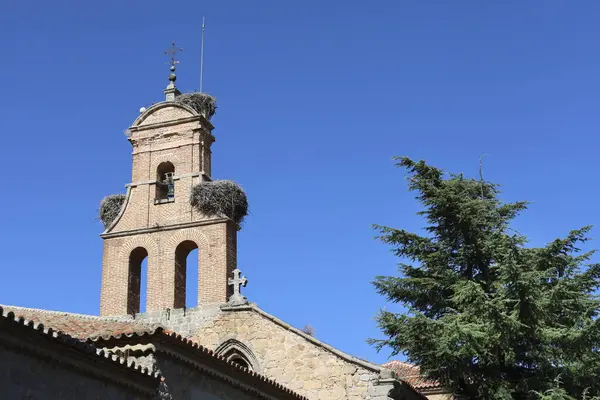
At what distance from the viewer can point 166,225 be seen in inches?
816

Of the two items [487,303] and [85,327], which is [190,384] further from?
[487,303]

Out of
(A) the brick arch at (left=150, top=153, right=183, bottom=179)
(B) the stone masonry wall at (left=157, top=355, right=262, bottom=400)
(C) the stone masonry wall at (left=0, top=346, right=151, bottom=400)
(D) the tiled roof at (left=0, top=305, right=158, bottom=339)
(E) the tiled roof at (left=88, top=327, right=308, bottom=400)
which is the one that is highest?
(A) the brick arch at (left=150, top=153, right=183, bottom=179)

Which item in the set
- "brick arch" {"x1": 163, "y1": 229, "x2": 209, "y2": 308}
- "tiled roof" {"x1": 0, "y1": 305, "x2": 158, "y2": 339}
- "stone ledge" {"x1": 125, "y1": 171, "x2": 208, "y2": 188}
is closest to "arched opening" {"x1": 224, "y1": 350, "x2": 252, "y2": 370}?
"brick arch" {"x1": 163, "y1": 229, "x2": 209, "y2": 308}

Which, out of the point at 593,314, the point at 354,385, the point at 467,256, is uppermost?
the point at 467,256

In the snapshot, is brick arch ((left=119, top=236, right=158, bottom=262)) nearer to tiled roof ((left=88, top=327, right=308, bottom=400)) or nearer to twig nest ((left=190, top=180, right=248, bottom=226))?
twig nest ((left=190, top=180, right=248, bottom=226))

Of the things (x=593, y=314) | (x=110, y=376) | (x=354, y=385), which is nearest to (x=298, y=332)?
(x=354, y=385)

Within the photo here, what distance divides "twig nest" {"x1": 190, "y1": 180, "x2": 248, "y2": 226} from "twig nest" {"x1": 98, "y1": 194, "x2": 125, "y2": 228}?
237 centimetres

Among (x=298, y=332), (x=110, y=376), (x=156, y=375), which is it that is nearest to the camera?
(x=110, y=376)

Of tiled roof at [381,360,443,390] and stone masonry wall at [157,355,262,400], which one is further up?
tiled roof at [381,360,443,390]

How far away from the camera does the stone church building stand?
11812 millimetres

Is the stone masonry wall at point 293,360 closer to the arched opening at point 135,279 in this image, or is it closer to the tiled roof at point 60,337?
the arched opening at point 135,279

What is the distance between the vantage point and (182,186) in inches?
832

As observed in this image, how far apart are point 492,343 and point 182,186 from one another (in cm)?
916

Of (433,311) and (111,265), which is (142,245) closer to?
(111,265)
